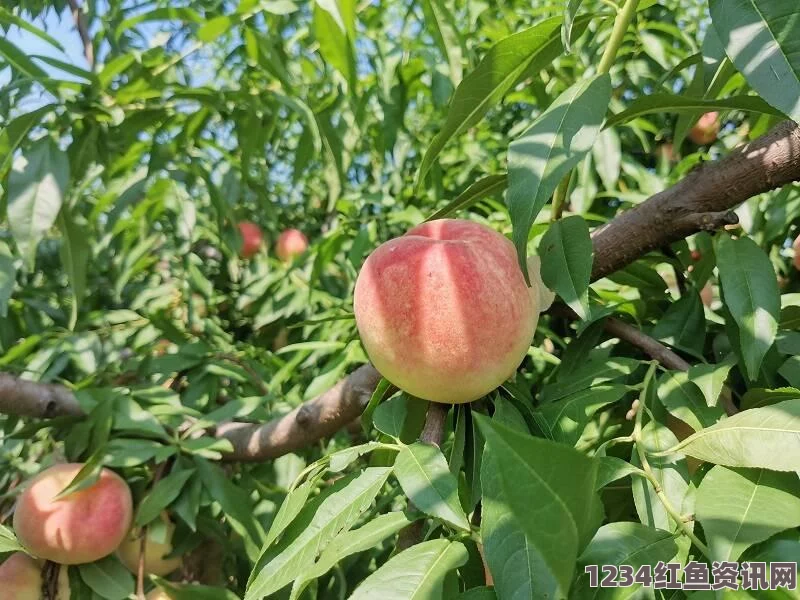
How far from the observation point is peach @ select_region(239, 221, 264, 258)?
6.32 feet

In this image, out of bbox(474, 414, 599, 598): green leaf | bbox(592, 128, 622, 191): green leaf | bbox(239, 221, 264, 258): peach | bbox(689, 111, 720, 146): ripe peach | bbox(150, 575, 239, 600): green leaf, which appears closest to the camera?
bbox(474, 414, 599, 598): green leaf

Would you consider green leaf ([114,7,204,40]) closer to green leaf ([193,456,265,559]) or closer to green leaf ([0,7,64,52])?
green leaf ([0,7,64,52])

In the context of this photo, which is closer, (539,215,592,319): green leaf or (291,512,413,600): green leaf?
(291,512,413,600): green leaf

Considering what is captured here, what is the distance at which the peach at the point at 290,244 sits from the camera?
6.32ft

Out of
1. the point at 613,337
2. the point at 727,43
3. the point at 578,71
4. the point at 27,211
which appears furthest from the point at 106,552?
the point at 578,71

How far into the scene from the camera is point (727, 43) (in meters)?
0.50

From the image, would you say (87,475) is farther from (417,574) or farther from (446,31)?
(446,31)

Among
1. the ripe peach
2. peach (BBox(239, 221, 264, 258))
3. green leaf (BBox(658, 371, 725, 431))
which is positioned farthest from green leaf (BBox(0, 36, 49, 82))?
the ripe peach

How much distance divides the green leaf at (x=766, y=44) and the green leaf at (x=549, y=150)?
0.11 m

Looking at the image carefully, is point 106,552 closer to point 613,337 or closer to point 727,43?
point 613,337

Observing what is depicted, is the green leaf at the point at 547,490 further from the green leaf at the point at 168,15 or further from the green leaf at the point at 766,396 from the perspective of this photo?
the green leaf at the point at 168,15

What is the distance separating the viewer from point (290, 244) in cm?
194

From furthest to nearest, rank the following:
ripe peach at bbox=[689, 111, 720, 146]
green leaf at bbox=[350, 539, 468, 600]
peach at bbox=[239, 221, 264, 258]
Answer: peach at bbox=[239, 221, 264, 258] → ripe peach at bbox=[689, 111, 720, 146] → green leaf at bbox=[350, 539, 468, 600]

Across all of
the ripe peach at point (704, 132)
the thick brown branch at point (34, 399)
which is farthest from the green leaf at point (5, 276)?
the ripe peach at point (704, 132)
